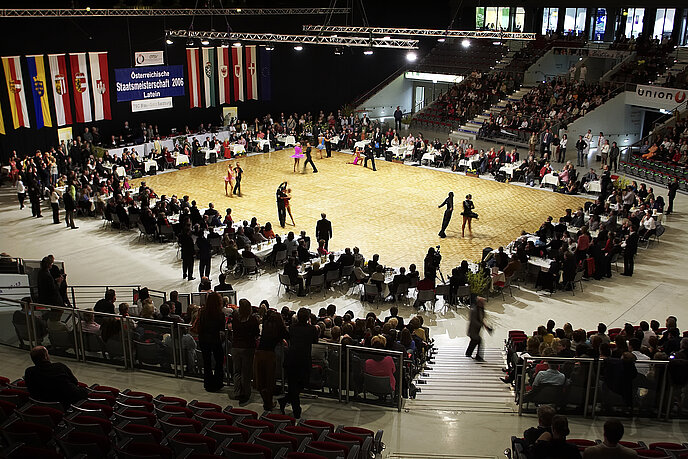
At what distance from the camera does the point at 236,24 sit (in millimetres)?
30141

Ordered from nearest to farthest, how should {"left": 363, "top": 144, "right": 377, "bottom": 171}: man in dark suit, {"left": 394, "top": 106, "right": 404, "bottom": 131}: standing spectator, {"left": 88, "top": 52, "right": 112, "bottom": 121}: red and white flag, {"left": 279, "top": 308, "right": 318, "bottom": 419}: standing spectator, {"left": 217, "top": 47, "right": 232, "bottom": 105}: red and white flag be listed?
{"left": 279, "top": 308, "right": 318, "bottom": 419}: standing spectator < {"left": 88, "top": 52, "right": 112, "bottom": 121}: red and white flag < {"left": 363, "top": 144, "right": 377, "bottom": 171}: man in dark suit < {"left": 217, "top": 47, "right": 232, "bottom": 105}: red and white flag < {"left": 394, "top": 106, "right": 404, "bottom": 131}: standing spectator

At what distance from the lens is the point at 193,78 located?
29141 millimetres

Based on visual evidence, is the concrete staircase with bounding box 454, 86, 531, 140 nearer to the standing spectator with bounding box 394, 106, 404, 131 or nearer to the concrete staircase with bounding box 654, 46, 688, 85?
the standing spectator with bounding box 394, 106, 404, 131

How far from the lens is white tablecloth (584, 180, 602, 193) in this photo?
70.0ft

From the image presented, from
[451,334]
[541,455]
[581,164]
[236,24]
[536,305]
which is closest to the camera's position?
[541,455]

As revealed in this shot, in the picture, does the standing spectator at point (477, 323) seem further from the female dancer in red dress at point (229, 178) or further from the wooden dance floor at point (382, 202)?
the female dancer in red dress at point (229, 178)

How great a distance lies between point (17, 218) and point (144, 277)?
6.64 metres

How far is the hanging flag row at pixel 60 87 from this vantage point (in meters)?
23.0

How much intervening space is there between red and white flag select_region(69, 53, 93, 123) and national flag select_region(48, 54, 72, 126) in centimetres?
33

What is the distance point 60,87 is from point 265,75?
35.6ft

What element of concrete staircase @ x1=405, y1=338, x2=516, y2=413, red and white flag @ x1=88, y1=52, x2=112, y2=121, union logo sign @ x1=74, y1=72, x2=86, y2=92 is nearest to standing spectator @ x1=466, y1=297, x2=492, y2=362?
concrete staircase @ x1=405, y1=338, x2=516, y2=413

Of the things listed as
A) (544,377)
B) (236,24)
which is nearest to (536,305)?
(544,377)

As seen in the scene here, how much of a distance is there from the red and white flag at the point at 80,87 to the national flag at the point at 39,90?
46.7 inches

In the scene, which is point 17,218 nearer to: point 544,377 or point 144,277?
point 144,277
